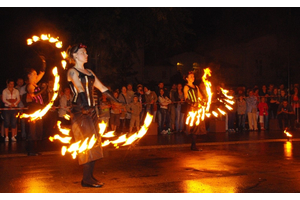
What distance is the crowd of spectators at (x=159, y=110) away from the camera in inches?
566

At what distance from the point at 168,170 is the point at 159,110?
853 centimetres

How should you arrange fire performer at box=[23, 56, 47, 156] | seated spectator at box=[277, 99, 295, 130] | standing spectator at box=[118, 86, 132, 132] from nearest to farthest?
fire performer at box=[23, 56, 47, 156]
standing spectator at box=[118, 86, 132, 132]
seated spectator at box=[277, 99, 295, 130]

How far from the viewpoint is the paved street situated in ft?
22.6

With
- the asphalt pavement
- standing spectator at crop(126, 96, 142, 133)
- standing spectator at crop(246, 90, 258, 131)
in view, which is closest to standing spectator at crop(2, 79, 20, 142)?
the asphalt pavement

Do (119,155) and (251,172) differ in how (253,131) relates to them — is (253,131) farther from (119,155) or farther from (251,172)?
(251,172)

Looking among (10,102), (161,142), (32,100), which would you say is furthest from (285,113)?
(32,100)

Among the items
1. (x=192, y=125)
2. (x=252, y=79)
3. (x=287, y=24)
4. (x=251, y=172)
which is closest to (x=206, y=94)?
(x=192, y=125)

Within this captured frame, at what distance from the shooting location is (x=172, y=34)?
20438 mm

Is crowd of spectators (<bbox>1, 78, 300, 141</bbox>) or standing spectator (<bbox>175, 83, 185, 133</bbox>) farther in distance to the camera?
standing spectator (<bbox>175, 83, 185, 133</bbox>)

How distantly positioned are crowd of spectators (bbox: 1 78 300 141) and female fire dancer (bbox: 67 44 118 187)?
7.08 metres

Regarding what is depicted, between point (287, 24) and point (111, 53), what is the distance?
21781mm

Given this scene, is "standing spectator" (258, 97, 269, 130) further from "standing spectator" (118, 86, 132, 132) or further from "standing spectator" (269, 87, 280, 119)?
"standing spectator" (118, 86, 132, 132)

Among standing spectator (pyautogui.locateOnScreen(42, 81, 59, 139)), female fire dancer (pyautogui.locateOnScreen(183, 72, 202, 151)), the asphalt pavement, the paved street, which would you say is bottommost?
the paved street

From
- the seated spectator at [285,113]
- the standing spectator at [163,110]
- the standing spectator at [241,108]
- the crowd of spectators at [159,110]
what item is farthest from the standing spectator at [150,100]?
the seated spectator at [285,113]
